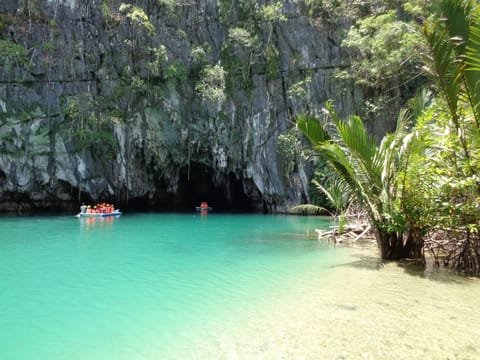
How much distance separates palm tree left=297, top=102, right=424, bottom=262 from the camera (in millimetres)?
6312

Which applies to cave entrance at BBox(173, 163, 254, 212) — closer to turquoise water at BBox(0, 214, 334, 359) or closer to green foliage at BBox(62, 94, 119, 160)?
green foliage at BBox(62, 94, 119, 160)

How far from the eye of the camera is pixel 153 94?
22.8 meters

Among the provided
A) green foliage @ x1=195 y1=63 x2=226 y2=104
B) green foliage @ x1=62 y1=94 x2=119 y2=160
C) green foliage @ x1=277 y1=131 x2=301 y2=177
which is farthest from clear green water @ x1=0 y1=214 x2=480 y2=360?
green foliage @ x1=195 y1=63 x2=226 y2=104

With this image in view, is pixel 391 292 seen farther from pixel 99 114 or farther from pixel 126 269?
pixel 99 114

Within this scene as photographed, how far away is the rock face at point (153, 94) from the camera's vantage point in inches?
829

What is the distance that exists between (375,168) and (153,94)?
18735 mm

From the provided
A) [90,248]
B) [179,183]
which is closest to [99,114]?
[179,183]

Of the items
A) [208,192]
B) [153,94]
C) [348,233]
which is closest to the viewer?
[348,233]

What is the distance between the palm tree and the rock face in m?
16.0

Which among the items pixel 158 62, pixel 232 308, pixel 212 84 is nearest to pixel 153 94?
pixel 158 62

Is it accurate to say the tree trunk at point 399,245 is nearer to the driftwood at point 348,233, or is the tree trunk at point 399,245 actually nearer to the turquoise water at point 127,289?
the turquoise water at point 127,289

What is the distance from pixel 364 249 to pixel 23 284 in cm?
707

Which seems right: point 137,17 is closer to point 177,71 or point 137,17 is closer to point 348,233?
point 177,71

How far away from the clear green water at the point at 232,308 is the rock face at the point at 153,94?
14.6 m
